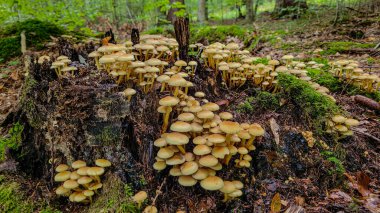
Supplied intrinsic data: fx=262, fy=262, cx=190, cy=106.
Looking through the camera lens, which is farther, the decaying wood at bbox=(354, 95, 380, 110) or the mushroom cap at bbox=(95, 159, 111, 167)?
the decaying wood at bbox=(354, 95, 380, 110)

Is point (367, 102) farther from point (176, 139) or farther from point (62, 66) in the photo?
point (62, 66)

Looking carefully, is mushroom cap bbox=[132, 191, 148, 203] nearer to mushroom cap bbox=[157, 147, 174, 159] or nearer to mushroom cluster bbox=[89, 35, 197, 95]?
mushroom cap bbox=[157, 147, 174, 159]

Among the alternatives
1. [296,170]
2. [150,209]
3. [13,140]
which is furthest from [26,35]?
[296,170]

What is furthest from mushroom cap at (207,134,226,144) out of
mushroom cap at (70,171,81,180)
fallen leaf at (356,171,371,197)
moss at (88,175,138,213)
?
fallen leaf at (356,171,371,197)

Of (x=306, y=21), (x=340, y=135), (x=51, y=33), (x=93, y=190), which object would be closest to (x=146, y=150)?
(x=93, y=190)

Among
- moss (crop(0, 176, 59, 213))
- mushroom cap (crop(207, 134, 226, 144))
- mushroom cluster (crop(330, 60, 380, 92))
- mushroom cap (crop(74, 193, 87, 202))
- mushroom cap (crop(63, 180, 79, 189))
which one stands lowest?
moss (crop(0, 176, 59, 213))

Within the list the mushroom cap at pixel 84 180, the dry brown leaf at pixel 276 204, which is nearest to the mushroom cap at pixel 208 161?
the dry brown leaf at pixel 276 204

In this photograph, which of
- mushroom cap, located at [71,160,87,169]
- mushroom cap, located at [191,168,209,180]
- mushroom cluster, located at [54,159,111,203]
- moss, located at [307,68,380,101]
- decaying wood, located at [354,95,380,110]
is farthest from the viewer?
moss, located at [307,68,380,101]
